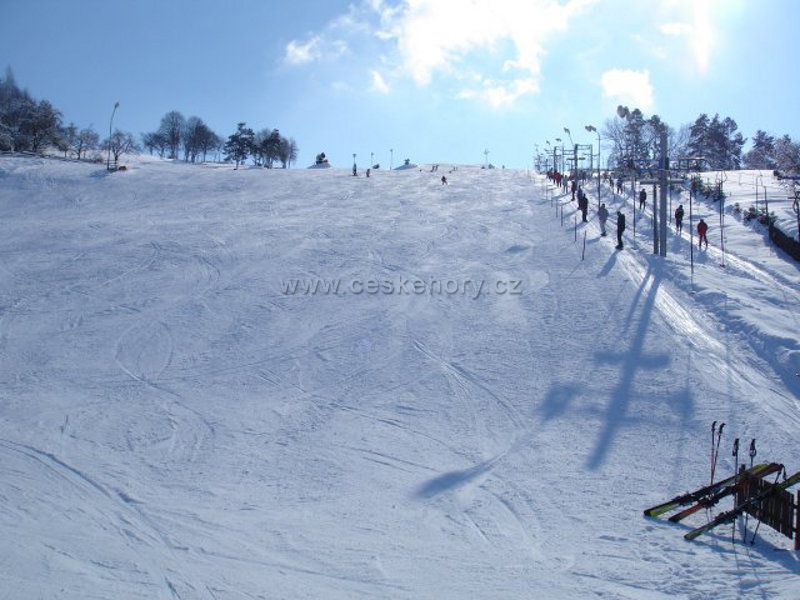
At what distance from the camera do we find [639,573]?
6.67m

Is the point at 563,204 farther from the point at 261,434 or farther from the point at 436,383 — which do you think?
the point at 261,434

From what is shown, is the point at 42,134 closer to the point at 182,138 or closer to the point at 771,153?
the point at 182,138

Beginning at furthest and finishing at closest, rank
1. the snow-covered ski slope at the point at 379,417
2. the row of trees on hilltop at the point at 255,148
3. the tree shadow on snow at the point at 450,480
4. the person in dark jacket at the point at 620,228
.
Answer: the row of trees on hilltop at the point at 255,148
the person in dark jacket at the point at 620,228
the tree shadow on snow at the point at 450,480
the snow-covered ski slope at the point at 379,417

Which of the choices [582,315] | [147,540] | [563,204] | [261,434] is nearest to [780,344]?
[582,315]

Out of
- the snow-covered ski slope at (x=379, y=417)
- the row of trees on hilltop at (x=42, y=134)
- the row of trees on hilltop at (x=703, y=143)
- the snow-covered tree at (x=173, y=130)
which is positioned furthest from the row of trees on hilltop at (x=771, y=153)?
the snow-covered tree at (x=173, y=130)

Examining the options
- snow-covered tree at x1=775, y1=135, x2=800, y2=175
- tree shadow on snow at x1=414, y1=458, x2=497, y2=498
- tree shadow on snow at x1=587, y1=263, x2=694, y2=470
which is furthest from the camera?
snow-covered tree at x1=775, y1=135, x2=800, y2=175

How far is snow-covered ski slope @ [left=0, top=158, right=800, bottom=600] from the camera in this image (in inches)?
269

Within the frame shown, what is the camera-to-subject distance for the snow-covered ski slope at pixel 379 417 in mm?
6828

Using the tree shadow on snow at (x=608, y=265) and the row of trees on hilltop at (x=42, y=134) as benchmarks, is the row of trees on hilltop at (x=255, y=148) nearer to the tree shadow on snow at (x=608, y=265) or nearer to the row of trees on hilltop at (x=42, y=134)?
the row of trees on hilltop at (x=42, y=134)

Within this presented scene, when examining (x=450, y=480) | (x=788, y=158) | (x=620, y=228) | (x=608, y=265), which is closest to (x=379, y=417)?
(x=450, y=480)

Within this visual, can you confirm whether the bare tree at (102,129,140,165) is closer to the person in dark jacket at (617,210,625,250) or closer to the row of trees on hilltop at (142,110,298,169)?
the row of trees on hilltop at (142,110,298,169)

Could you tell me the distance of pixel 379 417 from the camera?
424 inches

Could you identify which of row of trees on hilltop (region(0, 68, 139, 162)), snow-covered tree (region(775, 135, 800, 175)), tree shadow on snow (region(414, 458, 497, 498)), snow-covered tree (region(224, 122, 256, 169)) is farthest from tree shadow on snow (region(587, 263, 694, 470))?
snow-covered tree (region(224, 122, 256, 169))

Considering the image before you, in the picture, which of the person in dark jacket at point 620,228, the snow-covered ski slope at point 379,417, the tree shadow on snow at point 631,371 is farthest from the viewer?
the person in dark jacket at point 620,228
